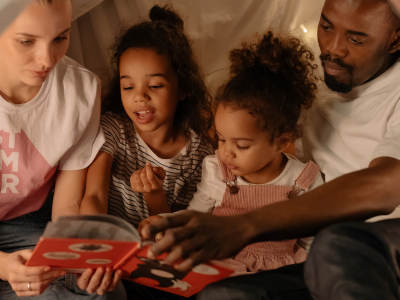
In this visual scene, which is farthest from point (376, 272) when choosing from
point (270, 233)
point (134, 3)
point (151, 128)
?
point (134, 3)

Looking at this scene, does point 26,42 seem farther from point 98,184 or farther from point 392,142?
point 392,142

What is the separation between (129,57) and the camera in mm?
1058

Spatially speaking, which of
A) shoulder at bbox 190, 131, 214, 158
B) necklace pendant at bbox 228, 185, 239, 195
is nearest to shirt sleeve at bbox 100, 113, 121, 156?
shoulder at bbox 190, 131, 214, 158

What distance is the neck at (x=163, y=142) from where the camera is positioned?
3.78 feet

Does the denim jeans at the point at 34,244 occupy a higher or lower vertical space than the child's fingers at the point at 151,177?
lower

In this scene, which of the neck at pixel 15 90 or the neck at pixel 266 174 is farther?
the neck at pixel 266 174

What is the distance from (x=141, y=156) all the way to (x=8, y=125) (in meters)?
0.38

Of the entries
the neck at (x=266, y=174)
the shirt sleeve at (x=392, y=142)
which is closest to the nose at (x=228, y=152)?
the neck at (x=266, y=174)

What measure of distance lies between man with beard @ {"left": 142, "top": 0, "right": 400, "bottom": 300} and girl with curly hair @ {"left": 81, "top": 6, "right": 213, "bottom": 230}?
0.35 metres

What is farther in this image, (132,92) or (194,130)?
(194,130)

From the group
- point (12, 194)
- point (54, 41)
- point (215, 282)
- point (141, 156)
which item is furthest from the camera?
point (141, 156)

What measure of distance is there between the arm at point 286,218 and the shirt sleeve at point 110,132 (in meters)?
0.53

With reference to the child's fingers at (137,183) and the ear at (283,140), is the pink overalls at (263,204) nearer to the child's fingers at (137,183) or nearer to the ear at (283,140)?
the ear at (283,140)

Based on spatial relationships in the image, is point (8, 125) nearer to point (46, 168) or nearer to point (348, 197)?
point (46, 168)
